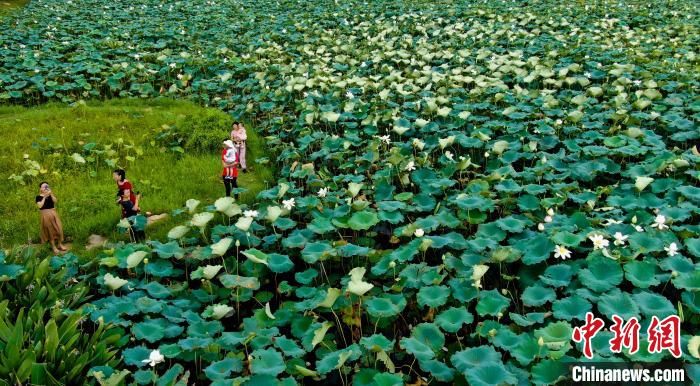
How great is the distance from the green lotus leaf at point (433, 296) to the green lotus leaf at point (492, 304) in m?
0.28

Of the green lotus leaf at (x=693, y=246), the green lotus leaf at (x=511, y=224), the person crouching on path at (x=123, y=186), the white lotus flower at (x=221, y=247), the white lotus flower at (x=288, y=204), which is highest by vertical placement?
the person crouching on path at (x=123, y=186)

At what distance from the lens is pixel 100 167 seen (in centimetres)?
838

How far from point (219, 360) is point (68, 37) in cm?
1341

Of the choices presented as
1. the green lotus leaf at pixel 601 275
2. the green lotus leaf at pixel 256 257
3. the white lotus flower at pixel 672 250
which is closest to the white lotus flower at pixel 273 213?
the green lotus leaf at pixel 256 257

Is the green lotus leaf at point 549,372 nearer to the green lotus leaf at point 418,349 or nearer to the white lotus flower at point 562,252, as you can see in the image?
the green lotus leaf at point 418,349

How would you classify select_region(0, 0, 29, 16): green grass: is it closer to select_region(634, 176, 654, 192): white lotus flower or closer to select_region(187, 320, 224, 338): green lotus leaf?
select_region(187, 320, 224, 338): green lotus leaf

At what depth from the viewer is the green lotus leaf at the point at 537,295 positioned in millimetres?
4555

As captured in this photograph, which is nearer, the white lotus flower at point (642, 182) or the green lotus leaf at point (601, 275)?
the green lotus leaf at point (601, 275)

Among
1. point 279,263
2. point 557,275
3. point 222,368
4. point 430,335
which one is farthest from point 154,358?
point 557,275

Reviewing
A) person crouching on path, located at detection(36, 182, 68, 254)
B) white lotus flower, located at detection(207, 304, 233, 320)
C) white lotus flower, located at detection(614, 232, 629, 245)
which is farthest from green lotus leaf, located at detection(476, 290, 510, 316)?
person crouching on path, located at detection(36, 182, 68, 254)

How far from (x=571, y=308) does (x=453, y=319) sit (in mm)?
916

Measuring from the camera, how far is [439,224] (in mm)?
5801

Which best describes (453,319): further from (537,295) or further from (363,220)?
(363,220)

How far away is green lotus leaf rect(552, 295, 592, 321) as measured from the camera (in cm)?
434
